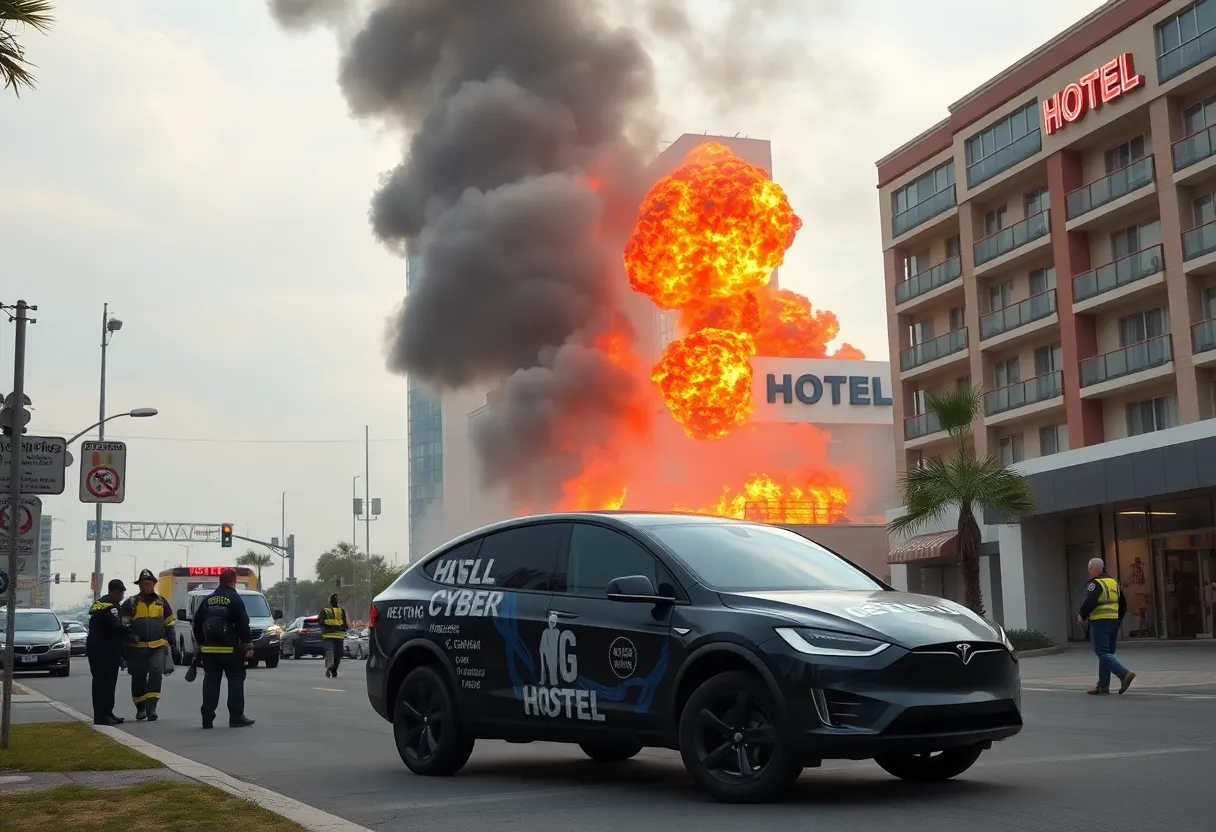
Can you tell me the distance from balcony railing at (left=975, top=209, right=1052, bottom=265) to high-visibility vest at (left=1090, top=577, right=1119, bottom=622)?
26.6m

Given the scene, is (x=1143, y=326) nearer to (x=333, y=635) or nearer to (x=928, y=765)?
(x=333, y=635)

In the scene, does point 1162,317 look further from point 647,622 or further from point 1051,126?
point 647,622

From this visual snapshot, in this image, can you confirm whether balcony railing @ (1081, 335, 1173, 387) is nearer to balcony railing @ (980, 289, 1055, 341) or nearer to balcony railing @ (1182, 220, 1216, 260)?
balcony railing @ (1182, 220, 1216, 260)

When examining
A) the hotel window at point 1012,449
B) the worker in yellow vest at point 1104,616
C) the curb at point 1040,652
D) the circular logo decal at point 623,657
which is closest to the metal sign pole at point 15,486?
the circular logo decal at point 623,657

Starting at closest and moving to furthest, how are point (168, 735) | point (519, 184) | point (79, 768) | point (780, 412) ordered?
point (79, 768) → point (168, 735) → point (519, 184) → point (780, 412)

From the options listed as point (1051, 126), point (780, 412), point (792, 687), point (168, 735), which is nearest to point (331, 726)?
point (168, 735)

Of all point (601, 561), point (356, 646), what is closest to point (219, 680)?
point (601, 561)

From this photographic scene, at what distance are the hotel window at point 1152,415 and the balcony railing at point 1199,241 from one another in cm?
407

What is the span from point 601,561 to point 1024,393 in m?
37.2

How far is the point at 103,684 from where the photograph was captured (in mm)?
14742

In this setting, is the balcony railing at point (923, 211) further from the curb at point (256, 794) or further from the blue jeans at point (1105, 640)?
the curb at point (256, 794)

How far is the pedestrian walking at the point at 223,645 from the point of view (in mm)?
13570

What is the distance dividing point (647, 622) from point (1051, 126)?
36593mm

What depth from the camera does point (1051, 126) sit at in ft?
132
